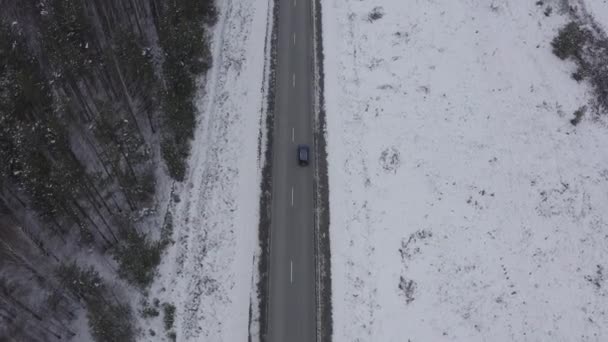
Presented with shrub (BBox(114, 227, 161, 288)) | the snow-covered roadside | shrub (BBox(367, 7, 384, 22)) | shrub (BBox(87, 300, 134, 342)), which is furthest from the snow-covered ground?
shrub (BBox(87, 300, 134, 342))

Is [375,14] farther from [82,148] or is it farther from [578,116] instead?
[82,148]

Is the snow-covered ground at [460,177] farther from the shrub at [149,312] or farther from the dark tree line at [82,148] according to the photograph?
the dark tree line at [82,148]

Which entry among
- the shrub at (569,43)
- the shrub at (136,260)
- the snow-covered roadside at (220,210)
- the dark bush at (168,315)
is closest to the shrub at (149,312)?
the snow-covered roadside at (220,210)

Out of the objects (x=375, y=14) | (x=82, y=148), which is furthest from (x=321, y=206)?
(x=375, y=14)

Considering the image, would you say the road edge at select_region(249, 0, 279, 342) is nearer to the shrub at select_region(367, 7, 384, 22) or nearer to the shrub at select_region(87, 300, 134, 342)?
the shrub at select_region(87, 300, 134, 342)

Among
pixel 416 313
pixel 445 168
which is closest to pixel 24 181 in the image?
pixel 416 313

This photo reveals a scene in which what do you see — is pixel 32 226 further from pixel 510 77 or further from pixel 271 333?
pixel 510 77
